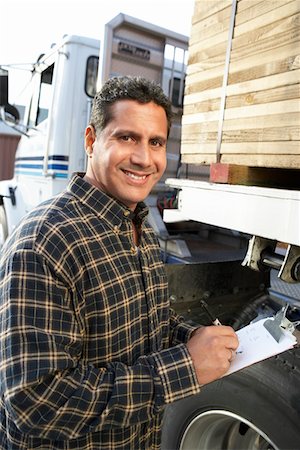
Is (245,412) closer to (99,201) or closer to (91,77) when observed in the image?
(99,201)

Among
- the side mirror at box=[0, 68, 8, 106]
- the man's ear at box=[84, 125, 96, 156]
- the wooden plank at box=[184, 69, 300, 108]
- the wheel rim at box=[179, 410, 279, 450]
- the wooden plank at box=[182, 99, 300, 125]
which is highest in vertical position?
the side mirror at box=[0, 68, 8, 106]

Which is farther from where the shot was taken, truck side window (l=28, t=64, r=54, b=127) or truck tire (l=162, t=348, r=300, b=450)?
truck side window (l=28, t=64, r=54, b=127)

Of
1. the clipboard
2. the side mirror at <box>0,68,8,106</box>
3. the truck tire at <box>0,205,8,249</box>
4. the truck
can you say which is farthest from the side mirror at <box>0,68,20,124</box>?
the clipboard

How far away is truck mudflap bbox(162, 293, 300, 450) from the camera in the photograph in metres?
1.69

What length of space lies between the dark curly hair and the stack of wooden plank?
496 millimetres

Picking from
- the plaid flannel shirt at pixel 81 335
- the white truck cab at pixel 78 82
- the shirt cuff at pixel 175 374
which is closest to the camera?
the plaid flannel shirt at pixel 81 335

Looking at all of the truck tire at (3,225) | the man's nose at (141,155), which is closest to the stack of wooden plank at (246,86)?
the man's nose at (141,155)

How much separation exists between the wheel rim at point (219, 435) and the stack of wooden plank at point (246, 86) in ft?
4.07

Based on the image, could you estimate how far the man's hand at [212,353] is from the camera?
1.17 metres

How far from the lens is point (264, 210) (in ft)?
5.05

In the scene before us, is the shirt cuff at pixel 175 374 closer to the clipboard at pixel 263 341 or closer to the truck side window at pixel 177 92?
the clipboard at pixel 263 341

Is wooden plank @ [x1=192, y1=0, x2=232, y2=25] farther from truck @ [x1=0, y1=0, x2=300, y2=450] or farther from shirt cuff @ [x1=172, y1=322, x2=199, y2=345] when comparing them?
shirt cuff @ [x1=172, y1=322, x2=199, y2=345]

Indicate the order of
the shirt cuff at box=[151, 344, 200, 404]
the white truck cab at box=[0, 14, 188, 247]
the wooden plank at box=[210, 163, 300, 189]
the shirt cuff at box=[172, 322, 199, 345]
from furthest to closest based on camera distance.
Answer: the white truck cab at box=[0, 14, 188, 247] < the wooden plank at box=[210, 163, 300, 189] < the shirt cuff at box=[172, 322, 199, 345] < the shirt cuff at box=[151, 344, 200, 404]

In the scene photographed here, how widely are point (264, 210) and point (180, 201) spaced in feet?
1.94
